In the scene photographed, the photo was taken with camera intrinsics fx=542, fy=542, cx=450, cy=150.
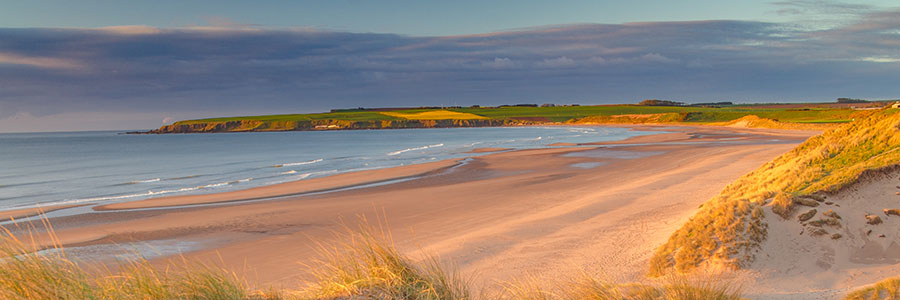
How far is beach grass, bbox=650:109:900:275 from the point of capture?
25.2ft

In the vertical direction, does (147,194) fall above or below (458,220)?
above

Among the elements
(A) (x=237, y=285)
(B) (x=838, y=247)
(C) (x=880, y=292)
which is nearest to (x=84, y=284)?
(A) (x=237, y=285)

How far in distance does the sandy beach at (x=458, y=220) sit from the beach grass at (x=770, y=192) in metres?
0.72

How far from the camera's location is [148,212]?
56.5 feet

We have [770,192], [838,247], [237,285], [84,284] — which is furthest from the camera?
[770,192]

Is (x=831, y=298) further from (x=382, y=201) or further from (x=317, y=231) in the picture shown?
(x=382, y=201)

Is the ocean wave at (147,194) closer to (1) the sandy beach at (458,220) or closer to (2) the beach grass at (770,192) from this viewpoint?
(1) the sandy beach at (458,220)

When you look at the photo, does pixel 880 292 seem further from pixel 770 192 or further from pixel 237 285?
pixel 237 285

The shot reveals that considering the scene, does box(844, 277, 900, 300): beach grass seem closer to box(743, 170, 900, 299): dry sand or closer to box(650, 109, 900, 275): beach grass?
box(743, 170, 900, 299): dry sand

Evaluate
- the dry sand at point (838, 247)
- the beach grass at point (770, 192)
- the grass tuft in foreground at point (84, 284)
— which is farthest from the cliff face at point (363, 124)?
the grass tuft in foreground at point (84, 284)

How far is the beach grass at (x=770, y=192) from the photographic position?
770 centimetres

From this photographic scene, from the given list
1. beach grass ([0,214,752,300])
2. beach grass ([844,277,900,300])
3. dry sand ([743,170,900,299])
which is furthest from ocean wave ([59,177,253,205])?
beach grass ([844,277,900,300])

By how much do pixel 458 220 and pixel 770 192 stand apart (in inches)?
275

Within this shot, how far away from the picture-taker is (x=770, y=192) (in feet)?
29.9
